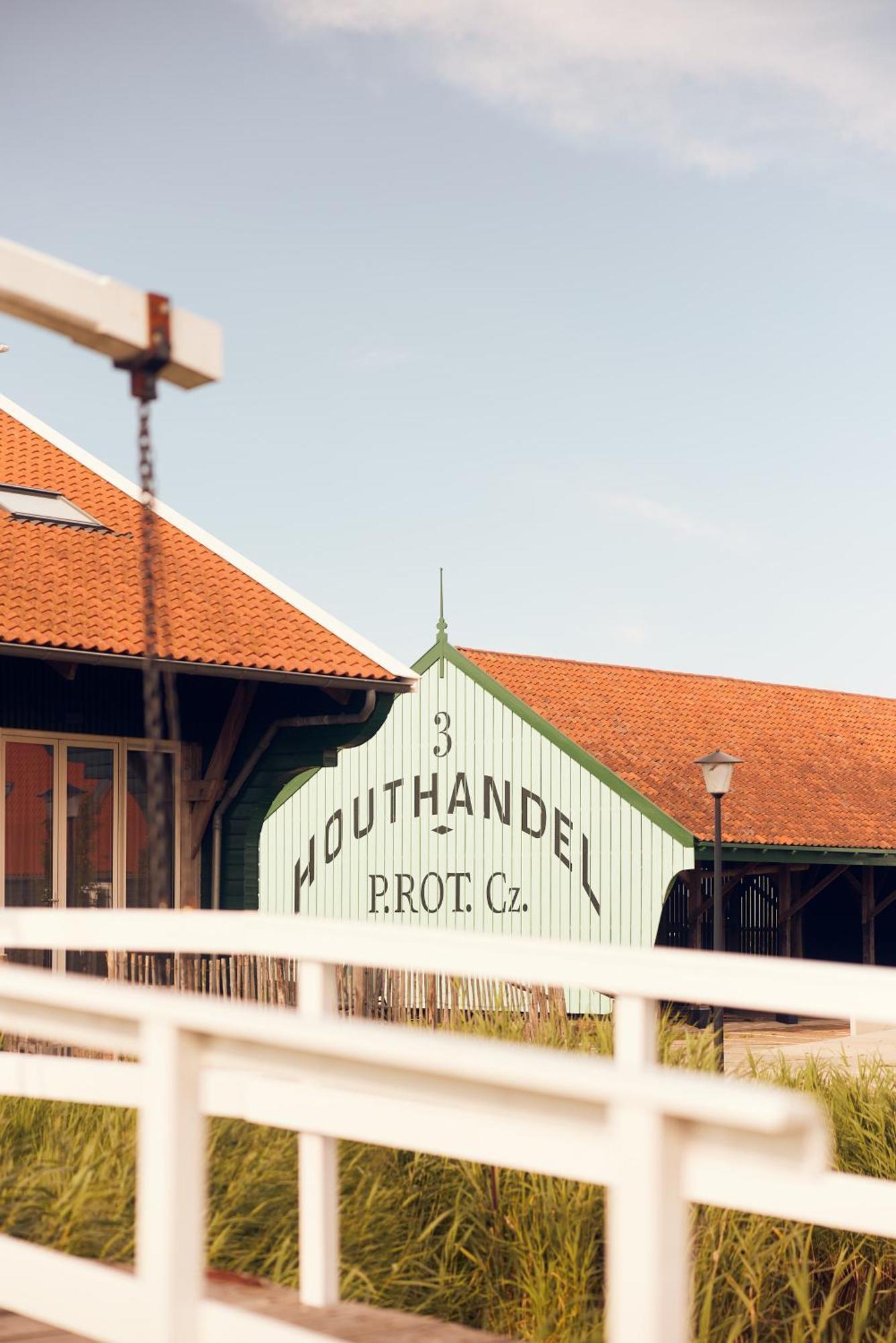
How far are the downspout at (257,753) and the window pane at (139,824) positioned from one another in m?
0.47

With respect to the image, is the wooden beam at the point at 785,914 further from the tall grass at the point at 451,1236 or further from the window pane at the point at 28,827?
the tall grass at the point at 451,1236

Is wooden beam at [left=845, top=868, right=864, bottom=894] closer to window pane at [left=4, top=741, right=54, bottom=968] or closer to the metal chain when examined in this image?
window pane at [left=4, top=741, right=54, bottom=968]

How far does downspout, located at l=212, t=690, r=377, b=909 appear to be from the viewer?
13.7 meters

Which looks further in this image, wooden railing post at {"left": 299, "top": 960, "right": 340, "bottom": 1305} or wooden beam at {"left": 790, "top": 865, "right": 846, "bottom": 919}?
wooden beam at {"left": 790, "top": 865, "right": 846, "bottom": 919}

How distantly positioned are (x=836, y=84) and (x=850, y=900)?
44.8 feet

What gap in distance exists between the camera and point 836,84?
2297 cm

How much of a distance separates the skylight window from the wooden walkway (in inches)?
375

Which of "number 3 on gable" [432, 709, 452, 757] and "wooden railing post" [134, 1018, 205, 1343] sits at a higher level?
"number 3 on gable" [432, 709, 452, 757]

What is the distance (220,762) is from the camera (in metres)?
13.7

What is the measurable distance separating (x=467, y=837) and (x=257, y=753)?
43.1 feet

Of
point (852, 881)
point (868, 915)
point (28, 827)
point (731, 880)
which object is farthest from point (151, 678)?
point (868, 915)

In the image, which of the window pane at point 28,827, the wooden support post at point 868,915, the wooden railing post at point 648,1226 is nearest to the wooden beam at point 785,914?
the wooden support post at point 868,915

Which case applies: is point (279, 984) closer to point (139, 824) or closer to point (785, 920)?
point (139, 824)

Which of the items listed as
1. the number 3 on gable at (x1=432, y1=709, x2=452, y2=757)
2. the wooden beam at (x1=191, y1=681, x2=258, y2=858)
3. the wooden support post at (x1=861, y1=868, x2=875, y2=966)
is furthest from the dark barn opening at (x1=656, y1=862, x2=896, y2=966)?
the wooden beam at (x1=191, y1=681, x2=258, y2=858)
